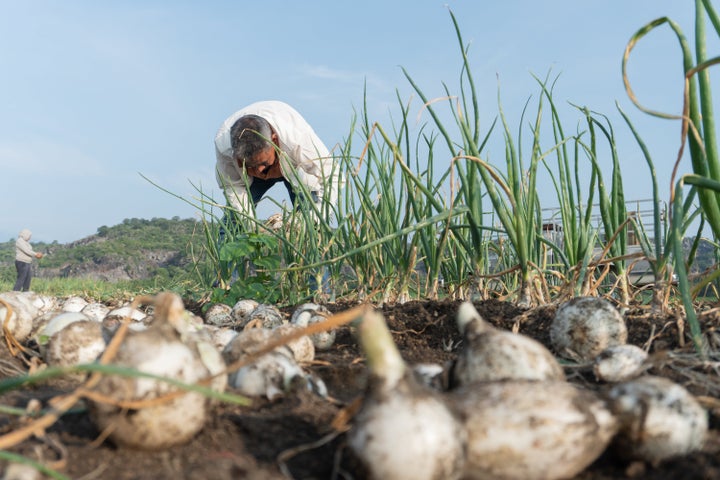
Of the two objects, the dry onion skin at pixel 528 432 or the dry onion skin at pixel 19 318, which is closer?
the dry onion skin at pixel 528 432

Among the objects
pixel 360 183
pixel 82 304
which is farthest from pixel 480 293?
pixel 82 304

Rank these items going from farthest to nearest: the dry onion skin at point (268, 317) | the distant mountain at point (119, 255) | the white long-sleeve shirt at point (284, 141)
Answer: the distant mountain at point (119, 255) < the white long-sleeve shirt at point (284, 141) < the dry onion skin at point (268, 317)

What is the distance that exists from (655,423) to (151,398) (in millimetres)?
846

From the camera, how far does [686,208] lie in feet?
6.35

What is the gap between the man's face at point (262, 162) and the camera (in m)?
5.53

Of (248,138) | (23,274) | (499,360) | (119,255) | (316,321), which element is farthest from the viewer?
(119,255)

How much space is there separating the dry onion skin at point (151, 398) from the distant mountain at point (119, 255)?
26.5m

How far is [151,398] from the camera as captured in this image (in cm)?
97

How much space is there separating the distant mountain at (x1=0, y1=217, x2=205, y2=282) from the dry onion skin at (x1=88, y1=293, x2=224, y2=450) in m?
Result: 26.5

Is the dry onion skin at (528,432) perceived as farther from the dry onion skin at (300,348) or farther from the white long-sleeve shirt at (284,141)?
the white long-sleeve shirt at (284,141)

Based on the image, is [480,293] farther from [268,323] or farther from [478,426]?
[478,426]

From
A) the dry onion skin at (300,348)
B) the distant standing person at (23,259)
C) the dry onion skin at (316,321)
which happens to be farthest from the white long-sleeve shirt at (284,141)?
the distant standing person at (23,259)

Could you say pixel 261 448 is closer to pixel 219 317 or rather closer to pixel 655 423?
pixel 655 423

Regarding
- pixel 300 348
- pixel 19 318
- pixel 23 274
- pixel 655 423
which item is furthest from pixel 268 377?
pixel 23 274
